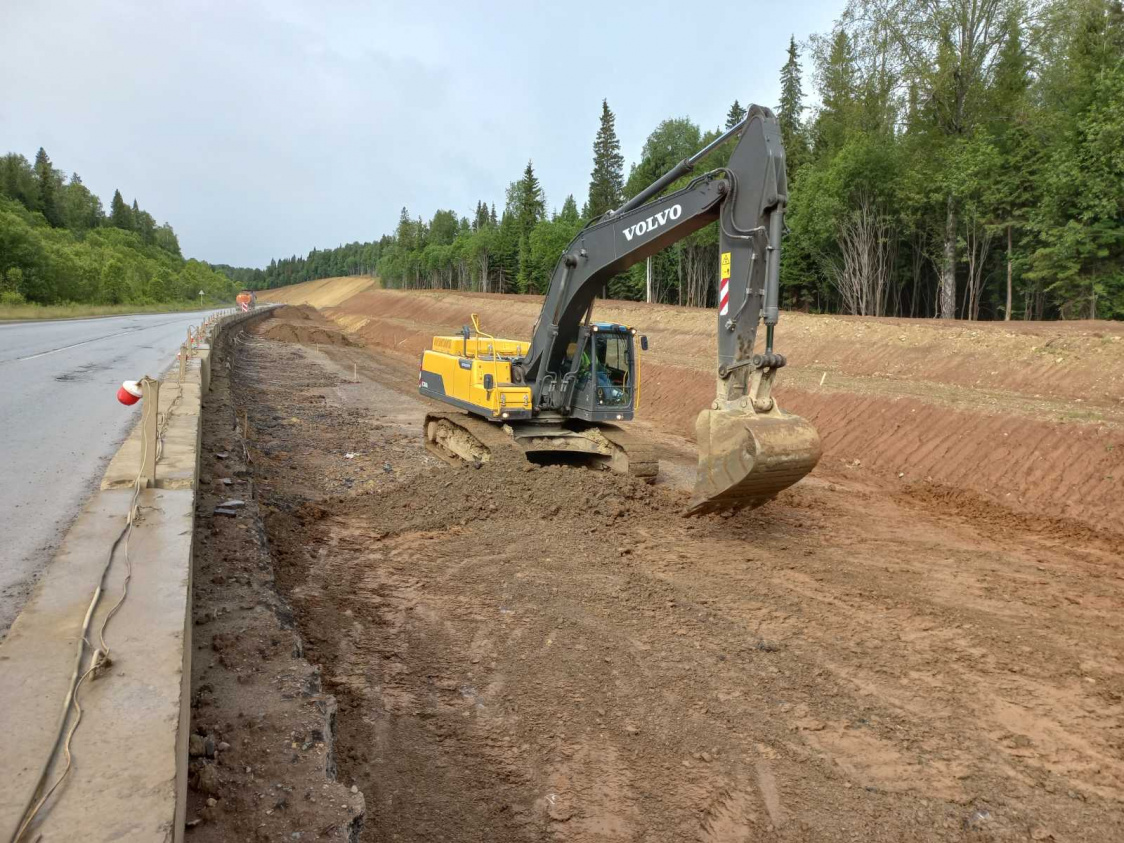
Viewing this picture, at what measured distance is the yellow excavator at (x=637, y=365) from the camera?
7.15 meters

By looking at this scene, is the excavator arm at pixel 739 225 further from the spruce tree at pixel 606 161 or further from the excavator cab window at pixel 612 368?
the spruce tree at pixel 606 161

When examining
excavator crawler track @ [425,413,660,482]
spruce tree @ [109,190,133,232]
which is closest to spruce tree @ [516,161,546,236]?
excavator crawler track @ [425,413,660,482]

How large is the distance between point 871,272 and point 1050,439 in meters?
26.0

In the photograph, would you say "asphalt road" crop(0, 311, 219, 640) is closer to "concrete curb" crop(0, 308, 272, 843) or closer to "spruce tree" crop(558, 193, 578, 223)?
"concrete curb" crop(0, 308, 272, 843)

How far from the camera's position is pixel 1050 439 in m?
11.0

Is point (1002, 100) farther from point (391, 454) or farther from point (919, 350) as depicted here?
point (391, 454)

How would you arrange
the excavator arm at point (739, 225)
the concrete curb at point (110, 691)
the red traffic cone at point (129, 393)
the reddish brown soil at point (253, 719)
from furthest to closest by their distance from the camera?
the excavator arm at point (739, 225) → the red traffic cone at point (129, 393) → the reddish brown soil at point (253, 719) → the concrete curb at point (110, 691)

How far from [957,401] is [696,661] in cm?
1031

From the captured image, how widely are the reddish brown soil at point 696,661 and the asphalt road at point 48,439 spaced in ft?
6.05

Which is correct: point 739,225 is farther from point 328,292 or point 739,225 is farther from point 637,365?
point 328,292

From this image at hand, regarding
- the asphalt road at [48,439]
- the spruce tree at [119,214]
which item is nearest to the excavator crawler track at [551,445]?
the asphalt road at [48,439]

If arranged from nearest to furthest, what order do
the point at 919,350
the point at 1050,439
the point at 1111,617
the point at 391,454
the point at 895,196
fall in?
the point at 1111,617 → the point at 1050,439 → the point at 391,454 → the point at 919,350 → the point at 895,196

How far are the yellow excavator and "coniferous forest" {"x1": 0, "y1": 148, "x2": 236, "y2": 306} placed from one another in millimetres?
46114

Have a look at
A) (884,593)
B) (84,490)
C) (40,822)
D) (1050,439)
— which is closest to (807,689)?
(884,593)
